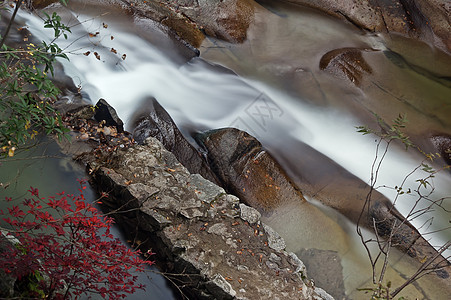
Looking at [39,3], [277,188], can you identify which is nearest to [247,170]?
[277,188]

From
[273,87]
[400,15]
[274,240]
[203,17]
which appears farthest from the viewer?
[400,15]

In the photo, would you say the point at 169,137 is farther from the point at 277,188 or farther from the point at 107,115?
the point at 277,188

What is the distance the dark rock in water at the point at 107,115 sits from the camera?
22.0 feet

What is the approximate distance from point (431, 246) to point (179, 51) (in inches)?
233

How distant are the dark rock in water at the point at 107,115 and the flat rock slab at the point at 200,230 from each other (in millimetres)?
762

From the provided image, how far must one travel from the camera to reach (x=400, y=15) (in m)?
11.1

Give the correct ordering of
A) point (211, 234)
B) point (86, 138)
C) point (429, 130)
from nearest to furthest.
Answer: point (211, 234) → point (86, 138) → point (429, 130)

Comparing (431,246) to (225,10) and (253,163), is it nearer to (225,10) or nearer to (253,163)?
(253,163)

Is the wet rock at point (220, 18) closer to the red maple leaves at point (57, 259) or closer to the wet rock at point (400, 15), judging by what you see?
the wet rock at point (400, 15)

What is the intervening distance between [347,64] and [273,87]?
1788 millimetres

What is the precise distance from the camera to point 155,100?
7.63m

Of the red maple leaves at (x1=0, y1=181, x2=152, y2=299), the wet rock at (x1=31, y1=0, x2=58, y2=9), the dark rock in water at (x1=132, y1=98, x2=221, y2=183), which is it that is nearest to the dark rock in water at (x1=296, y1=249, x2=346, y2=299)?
the dark rock in water at (x1=132, y1=98, x2=221, y2=183)

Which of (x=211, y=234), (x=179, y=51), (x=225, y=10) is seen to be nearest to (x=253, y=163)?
(x=211, y=234)

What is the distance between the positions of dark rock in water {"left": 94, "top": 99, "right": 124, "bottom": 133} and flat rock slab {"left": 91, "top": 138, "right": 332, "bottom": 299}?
2.50ft
